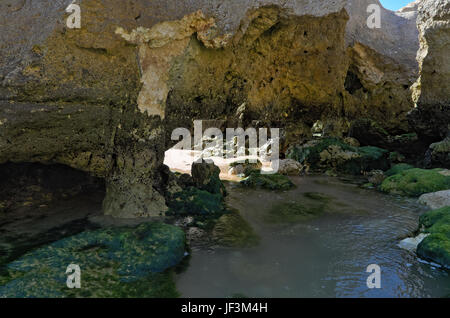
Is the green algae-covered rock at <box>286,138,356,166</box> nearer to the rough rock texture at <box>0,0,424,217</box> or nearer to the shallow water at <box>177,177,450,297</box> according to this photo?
the rough rock texture at <box>0,0,424,217</box>

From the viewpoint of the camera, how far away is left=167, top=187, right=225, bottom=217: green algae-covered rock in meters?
7.59

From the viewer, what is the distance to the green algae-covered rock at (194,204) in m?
7.59

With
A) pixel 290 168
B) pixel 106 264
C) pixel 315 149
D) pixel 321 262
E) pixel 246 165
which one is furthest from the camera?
pixel 246 165

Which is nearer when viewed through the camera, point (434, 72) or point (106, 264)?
point (106, 264)

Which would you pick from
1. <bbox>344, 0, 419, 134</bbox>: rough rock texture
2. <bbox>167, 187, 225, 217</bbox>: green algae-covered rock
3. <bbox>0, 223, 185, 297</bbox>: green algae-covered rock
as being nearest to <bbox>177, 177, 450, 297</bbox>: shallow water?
<bbox>0, 223, 185, 297</bbox>: green algae-covered rock

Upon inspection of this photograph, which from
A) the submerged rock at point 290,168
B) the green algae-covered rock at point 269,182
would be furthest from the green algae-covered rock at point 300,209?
the submerged rock at point 290,168

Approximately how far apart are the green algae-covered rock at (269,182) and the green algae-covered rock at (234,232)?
10.9 ft

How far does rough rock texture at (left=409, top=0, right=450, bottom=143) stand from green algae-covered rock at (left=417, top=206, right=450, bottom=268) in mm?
7452

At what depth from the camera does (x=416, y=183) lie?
986cm

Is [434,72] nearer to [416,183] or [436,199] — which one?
[416,183]

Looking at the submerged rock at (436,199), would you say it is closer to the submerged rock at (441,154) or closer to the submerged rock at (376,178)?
the submerged rock at (376,178)

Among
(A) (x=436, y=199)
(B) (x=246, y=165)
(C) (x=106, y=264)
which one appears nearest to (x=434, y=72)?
(A) (x=436, y=199)

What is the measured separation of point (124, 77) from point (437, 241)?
6.35 meters
